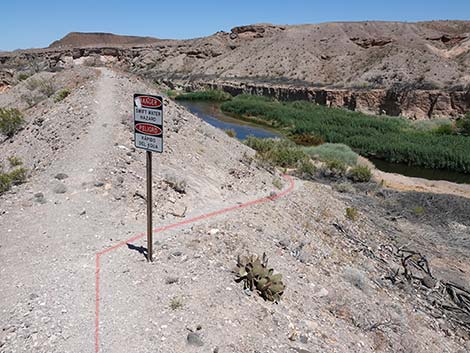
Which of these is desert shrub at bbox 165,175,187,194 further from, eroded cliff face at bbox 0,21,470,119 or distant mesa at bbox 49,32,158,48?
distant mesa at bbox 49,32,158,48

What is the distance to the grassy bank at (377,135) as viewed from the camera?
30.4 metres

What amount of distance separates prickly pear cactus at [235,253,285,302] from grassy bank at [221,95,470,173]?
25.7 meters

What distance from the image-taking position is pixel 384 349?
7559 mm

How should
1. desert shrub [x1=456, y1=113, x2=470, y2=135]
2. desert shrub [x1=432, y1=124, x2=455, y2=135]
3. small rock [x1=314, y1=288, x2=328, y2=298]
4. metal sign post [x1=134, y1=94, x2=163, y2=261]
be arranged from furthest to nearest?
1. desert shrub [x1=432, y1=124, x2=455, y2=135]
2. desert shrub [x1=456, y1=113, x2=470, y2=135]
3. small rock [x1=314, y1=288, x2=328, y2=298]
4. metal sign post [x1=134, y1=94, x2=163, y2=261]

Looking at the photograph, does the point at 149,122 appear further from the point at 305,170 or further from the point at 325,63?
the point at 325,63

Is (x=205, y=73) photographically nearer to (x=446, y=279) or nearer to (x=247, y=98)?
(x=247, y=98)

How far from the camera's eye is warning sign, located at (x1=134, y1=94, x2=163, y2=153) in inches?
277

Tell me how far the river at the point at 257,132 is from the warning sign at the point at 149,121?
2340 cm

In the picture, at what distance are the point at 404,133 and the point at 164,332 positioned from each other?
35774mm

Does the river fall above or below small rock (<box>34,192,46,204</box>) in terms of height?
below

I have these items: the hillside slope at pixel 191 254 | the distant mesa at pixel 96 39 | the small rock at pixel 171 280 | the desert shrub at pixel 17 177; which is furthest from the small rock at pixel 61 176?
the distant mesa at pixel 96 39

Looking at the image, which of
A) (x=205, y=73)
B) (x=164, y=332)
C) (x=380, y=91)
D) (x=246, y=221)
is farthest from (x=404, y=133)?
(x=205, y=73)

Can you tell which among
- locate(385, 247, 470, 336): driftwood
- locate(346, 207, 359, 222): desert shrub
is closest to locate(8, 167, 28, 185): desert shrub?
locate(385, 247, 470, 336): driftwood

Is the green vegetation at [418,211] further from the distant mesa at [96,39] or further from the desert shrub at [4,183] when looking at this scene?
the distant mesa at [96,39]
